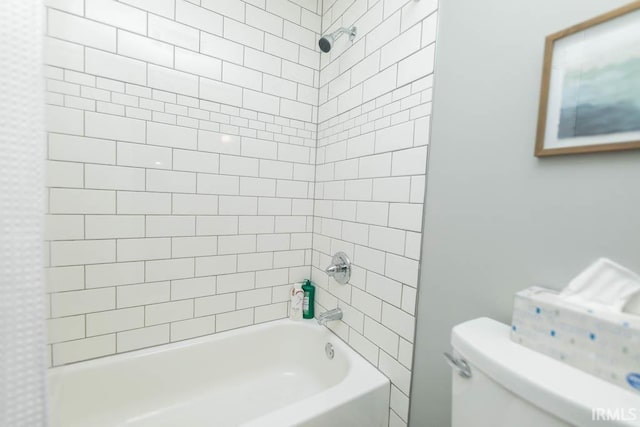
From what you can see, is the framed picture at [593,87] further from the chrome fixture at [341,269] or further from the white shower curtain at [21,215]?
the white shower curtain at [21,215]

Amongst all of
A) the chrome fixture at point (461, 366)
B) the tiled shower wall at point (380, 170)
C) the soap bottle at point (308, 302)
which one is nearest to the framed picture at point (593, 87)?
the tiled shower wall at point (380, 170)

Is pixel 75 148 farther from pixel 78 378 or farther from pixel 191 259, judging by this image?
pixel 78 378

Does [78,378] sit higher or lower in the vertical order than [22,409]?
lower

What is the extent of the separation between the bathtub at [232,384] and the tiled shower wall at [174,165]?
0.26ft

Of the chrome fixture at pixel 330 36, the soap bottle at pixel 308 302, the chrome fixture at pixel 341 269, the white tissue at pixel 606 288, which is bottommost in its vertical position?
the soap bottle at pixel 308 302

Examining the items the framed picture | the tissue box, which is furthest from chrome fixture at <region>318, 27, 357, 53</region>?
the tissue box

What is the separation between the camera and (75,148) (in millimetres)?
1021

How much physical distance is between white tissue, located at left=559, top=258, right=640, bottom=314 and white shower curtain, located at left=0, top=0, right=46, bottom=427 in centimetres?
100

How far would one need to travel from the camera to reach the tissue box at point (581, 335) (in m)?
0.45

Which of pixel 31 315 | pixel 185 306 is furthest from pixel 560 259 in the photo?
pixel 185 306

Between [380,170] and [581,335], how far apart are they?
77cm

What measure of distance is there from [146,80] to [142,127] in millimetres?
201

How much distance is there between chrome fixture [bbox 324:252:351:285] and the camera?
1.27 metres

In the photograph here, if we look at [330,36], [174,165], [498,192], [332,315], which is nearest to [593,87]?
[498,192]
